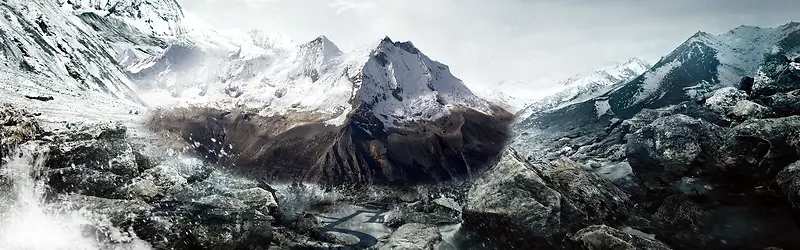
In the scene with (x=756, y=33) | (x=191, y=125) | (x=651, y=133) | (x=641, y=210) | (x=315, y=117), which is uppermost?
(x=756, y=33)

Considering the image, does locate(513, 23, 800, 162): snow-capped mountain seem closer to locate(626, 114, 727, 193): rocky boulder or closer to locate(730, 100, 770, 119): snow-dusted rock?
locate(730, 100, 770, 119): snow-dusted rock

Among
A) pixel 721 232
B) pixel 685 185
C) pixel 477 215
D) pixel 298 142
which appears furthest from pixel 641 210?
pixel 298 142

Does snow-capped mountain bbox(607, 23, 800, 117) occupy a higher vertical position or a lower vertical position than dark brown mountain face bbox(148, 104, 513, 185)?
higher

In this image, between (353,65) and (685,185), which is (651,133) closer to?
(685,185)

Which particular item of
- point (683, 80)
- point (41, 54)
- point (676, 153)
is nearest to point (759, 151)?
point (676, 153)

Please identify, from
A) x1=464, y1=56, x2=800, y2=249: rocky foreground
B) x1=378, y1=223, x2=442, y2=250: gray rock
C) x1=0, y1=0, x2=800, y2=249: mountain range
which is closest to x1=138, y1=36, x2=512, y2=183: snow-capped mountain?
x1=0, y1=0, x2=800, y2=249: mountain range

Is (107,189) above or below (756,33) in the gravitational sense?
below

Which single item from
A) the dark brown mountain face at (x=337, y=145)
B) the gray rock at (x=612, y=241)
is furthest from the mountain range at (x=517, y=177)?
the dark brown mountain face at (x=337, y=145)
